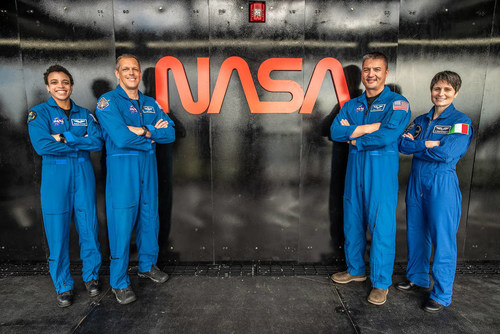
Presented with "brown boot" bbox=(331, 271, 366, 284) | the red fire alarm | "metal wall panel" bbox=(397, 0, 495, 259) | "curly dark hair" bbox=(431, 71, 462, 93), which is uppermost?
the red fire alarm

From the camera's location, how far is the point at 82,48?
2750mm

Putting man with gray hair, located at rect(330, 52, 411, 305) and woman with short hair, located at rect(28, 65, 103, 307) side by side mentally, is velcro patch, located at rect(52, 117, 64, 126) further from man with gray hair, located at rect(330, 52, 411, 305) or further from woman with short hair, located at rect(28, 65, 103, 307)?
man with gray hair, located at rect(330, 52, 411, 305)

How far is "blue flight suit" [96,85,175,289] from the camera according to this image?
7.35 feet

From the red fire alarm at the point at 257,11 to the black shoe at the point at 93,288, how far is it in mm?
2721

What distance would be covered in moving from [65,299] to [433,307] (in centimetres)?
287

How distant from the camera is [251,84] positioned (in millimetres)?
2740

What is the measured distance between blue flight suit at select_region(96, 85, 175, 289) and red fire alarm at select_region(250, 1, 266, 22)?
127cm

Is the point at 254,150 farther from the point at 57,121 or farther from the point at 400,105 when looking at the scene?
the point at 57,121

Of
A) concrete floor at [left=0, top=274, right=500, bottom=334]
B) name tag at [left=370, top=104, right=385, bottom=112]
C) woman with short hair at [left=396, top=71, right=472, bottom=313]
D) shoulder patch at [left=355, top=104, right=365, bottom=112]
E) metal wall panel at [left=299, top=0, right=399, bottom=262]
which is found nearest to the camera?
concrete floor at [left=0, top=274, right=500, bottom=334]

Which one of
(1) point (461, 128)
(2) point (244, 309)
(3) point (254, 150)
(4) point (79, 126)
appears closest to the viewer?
(1) point (461, 128)

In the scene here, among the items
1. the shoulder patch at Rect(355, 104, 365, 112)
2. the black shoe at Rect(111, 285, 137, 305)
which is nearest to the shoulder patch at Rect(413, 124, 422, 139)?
the shoulder patch at Rect(355, 104, 365, 112)

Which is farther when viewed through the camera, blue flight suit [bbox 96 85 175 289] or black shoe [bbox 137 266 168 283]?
black shoe [bbox 137 266 168 283]

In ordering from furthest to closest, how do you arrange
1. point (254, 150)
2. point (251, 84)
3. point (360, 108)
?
point (254, 150) < point (251, 84) < point (360, 108)

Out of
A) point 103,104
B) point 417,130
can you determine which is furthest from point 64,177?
point 417,130
